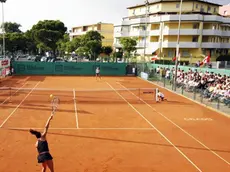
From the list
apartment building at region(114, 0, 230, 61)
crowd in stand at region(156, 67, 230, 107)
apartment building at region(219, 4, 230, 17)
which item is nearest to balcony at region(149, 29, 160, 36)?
apartment building at region(114, 0, 230, 61)

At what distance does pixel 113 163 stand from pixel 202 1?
62546 mm

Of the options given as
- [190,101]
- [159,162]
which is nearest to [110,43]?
[190,101]

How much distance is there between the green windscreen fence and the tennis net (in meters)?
17.7

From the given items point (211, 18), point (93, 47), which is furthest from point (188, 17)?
point (93, 47)

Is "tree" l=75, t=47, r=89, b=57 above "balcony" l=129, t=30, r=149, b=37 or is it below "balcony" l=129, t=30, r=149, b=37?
below

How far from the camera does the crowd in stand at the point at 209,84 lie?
73.0 ft

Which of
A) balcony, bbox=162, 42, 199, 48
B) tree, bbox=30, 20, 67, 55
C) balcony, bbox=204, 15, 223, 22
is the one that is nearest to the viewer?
balcony, bbox=204, 15, 223, 22

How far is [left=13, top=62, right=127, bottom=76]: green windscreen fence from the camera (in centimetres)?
4475

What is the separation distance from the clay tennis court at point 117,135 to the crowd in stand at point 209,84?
1.60 meters

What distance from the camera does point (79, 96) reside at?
25.7 metres

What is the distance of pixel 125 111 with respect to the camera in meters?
20.0

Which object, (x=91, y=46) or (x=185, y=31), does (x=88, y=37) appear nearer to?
(x=91, y=46)

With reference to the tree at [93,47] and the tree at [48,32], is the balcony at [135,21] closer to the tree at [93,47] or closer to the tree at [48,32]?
the tree at [93,47]

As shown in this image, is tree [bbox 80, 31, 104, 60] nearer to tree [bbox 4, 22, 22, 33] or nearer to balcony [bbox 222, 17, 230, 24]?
balcony [bbox 222, 17, 230, 24]
